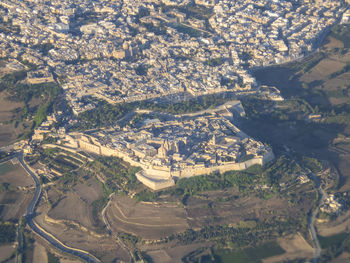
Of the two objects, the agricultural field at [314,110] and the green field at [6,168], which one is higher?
the agricultural field at [314,110]

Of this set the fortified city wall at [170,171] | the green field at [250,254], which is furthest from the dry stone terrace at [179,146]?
the green field at [250,254]

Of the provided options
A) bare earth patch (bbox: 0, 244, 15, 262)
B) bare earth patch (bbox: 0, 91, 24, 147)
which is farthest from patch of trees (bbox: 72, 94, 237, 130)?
bare earth patch (bbox: 0, 244, 15, 262)

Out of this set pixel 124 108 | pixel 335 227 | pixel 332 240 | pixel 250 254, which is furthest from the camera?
pixel 124 108

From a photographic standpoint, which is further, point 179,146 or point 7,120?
point 7,120

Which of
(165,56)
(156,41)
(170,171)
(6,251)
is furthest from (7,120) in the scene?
(156,41)

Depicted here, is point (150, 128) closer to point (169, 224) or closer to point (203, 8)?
point (169, 224)

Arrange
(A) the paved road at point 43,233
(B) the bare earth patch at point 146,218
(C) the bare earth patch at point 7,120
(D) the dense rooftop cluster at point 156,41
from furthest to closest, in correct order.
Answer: (D) the dense rooftop cluster at point 156,41
(C) the bare earth patch at point 7,120
(B) the bare earth patch at point 146,218
(A) the paved road at point 43,233

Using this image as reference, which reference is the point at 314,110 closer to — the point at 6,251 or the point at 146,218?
the point at 146,218

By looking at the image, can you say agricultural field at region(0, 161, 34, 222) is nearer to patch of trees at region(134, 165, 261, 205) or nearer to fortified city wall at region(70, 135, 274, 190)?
fortified city wall at region(70, 135, 274, 190)

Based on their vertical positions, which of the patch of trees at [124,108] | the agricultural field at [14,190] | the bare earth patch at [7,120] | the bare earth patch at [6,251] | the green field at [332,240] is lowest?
the bare earth patch at [7,120]

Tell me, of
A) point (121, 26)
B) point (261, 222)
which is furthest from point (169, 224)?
point (121, 26)

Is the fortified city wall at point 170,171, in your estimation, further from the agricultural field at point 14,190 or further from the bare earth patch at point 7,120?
the bare earth patch at point 7,120

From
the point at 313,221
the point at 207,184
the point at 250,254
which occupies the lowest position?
the point at 207,184
